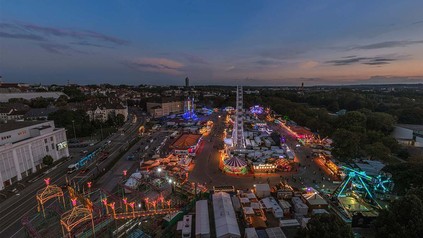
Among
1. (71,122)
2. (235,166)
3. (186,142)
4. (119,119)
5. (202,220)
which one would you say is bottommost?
(202,220)

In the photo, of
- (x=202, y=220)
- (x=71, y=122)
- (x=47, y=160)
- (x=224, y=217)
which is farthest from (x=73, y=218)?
(x=71, y=122)

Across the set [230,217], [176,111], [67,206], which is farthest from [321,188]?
[176,111]

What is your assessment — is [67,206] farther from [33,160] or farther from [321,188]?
[321,188]

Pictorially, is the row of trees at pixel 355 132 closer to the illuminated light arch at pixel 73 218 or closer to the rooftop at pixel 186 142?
the rooftop at pixel 186 142

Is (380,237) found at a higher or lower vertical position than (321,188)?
higher

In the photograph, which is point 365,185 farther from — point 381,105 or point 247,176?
point 381,105

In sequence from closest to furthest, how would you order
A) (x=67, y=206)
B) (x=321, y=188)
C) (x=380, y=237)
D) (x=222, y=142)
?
(x=380, y=237), (x=67, y=206), (x=321, y=188), (x=222, y=142)
